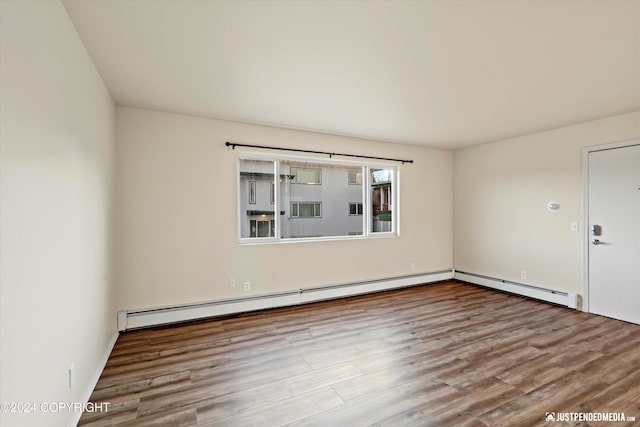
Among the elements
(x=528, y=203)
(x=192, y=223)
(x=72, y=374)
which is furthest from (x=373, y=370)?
(x=528, y=203)

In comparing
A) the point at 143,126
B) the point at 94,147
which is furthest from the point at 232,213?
the point at 94,147

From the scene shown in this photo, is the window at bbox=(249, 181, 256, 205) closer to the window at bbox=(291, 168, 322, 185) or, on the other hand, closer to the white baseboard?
the window at bbox=(291, 168, 322, 185)

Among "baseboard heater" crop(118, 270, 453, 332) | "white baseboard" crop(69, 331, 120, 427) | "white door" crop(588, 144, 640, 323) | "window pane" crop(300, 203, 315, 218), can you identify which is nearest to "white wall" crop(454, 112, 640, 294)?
"white door" crop(588, 144, 640, 323)

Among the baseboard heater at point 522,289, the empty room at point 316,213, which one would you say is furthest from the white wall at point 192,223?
the baseboard heater at point 522,289

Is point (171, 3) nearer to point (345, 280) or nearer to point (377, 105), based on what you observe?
point (377, 105)

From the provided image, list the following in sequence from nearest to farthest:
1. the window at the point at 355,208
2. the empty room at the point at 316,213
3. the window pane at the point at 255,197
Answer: the empty room at the point at 316,213, the window pane at the point at 255,197, the window at the point at 355,208

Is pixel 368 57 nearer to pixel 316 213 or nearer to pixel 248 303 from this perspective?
pixel 316 213

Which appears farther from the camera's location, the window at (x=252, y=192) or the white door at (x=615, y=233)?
the window at (x=252, y=192)

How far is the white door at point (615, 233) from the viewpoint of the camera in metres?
3.52

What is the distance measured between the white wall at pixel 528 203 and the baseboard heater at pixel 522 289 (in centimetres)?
9

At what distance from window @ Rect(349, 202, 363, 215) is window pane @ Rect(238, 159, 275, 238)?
1.37 metres

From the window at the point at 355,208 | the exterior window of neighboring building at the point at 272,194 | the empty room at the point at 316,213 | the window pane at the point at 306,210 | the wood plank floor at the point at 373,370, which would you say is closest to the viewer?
the empty room at the point at 316,213

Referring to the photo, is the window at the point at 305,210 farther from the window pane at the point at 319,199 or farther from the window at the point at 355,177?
the window at the point at 355,177

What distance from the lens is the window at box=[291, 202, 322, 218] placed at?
14.6 feet
